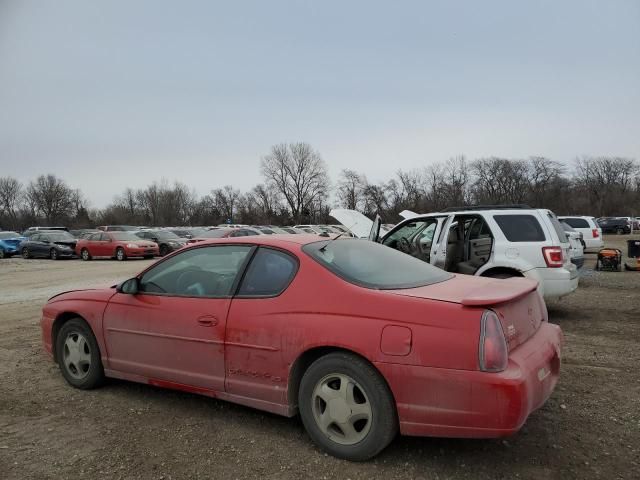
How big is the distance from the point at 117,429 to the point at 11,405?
1.23m

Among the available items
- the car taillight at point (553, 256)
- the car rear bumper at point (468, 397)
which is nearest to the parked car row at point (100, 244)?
the car taillight at point (553, 256)

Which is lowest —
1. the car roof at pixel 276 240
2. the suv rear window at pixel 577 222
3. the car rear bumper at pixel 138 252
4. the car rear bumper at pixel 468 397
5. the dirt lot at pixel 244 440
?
the dirt lot at pixel 244 440

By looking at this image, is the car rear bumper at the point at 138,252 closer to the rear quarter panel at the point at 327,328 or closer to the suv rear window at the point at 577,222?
the suv rear window at the point at 577,222

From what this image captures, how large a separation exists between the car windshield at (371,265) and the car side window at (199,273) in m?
0.64

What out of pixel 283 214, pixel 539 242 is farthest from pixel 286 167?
pixel 539 242

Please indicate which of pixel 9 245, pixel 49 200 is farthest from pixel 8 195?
pixel 9 245

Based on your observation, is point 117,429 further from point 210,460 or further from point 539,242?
point 539,242

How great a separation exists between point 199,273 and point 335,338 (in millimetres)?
1488

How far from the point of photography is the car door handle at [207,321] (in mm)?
3644

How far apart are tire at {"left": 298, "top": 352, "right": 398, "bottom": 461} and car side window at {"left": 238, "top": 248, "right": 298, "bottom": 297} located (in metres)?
0.64

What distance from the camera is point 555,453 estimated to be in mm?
3221

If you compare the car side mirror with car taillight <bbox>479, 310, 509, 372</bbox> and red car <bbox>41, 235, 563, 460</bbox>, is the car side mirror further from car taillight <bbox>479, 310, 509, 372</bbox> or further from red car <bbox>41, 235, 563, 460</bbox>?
car taillight <bbox>479, 310, 509, 372</bbox>

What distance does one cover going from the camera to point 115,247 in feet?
78.5

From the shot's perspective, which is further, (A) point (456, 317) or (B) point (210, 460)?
(B) point (210, 460)
